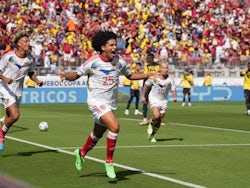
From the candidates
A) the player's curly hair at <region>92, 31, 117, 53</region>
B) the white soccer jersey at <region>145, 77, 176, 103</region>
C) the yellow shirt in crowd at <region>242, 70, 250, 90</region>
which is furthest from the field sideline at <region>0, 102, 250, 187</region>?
the yellow shirt in crowd at <region>242, 70, 250, 90</region>

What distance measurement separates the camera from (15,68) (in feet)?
40.3

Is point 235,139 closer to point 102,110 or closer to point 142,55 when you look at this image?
point 102,110

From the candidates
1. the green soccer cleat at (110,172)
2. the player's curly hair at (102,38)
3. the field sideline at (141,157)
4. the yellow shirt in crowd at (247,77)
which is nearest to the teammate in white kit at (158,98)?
the field sideline at (141,157)

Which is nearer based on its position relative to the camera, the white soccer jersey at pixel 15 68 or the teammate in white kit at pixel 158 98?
the white soccer jersey at pixel 15 68

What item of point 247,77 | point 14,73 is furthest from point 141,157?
point 247,77

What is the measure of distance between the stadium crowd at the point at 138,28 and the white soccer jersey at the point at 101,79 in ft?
88.7

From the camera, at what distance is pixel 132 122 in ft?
73.9

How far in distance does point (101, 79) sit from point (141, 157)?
3.14 meters

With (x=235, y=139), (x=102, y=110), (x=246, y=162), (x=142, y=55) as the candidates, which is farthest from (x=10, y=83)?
(x=142, y=55)

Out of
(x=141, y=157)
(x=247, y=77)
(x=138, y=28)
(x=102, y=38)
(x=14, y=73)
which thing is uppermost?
(x=138, y=28)

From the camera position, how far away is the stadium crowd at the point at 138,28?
39.1 metres

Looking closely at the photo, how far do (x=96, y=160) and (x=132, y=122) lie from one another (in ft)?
36.4

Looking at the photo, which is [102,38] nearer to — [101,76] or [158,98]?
[101,76]

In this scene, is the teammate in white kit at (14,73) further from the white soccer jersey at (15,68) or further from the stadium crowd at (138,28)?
the stadium crowd at (138,28)
